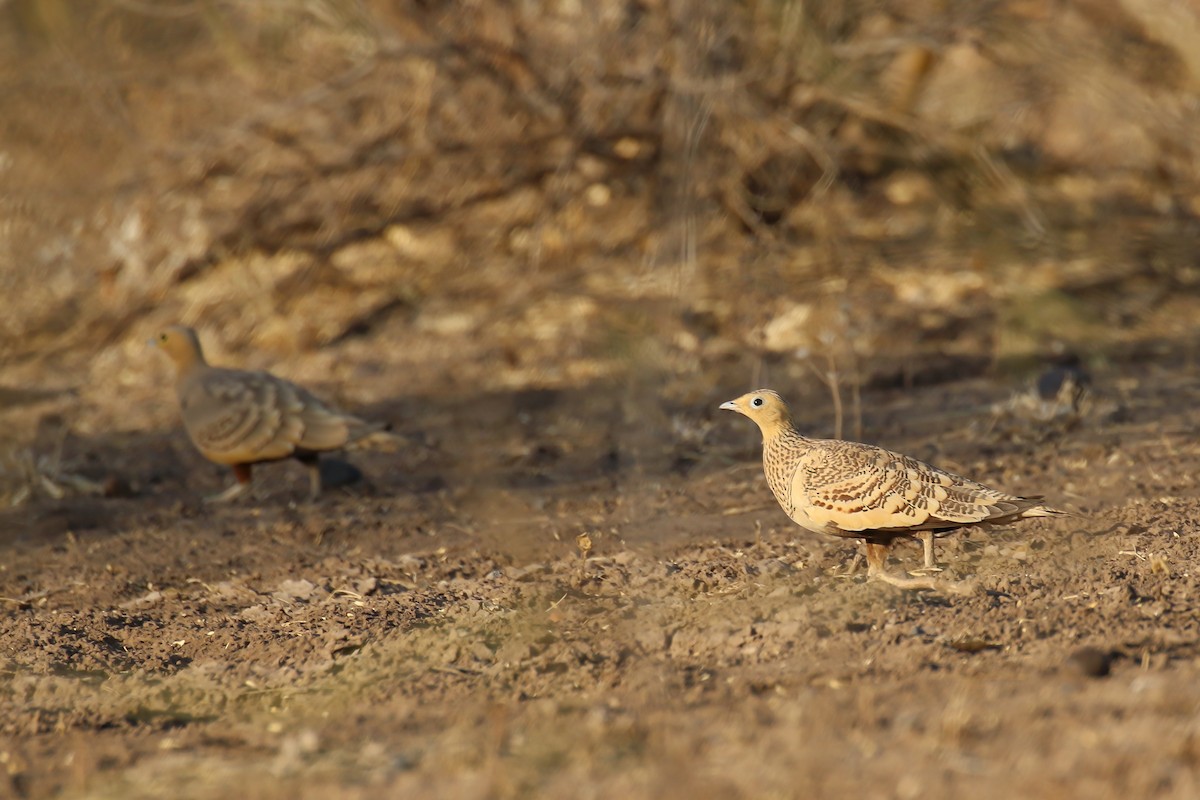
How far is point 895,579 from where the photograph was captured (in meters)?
4.70

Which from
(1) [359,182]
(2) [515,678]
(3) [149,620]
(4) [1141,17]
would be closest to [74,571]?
(3) [149,620]

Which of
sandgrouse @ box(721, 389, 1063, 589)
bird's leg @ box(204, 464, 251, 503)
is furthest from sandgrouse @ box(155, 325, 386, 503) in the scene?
sandgrouse @ box(721, 389, 1063, 589)

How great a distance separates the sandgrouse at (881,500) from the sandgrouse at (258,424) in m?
2.82

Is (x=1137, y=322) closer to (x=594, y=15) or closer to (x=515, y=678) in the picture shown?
(x=594, y=15)

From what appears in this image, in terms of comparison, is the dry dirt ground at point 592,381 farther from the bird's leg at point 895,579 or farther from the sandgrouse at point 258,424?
the sandgrouse at point 258,424

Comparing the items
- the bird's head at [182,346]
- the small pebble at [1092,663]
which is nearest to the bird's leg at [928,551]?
the small pebble at [1092,663]

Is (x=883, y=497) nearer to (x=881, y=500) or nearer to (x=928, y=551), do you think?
(x=881, y=500)

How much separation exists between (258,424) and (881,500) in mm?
3516

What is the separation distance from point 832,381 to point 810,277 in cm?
309

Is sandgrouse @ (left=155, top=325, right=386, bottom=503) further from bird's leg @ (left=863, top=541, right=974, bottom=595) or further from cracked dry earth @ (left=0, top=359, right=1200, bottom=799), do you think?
bird's leg @ (left=863, top=541, right=974, bottom=595)

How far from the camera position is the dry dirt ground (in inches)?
142

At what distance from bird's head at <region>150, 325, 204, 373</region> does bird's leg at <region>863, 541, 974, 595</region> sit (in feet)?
14.2

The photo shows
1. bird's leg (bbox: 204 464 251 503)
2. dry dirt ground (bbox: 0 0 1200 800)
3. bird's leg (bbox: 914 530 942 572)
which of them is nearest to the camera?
dry dirt ground (bbox: 0 0 1200 800)

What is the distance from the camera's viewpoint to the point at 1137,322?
8.92 meters
